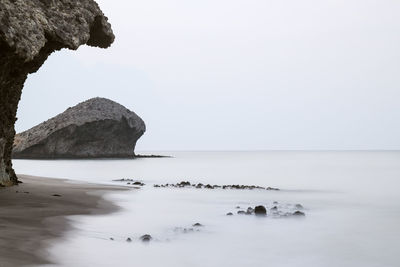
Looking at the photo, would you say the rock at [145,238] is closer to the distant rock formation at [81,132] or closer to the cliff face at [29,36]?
the cliff face at [29,36]

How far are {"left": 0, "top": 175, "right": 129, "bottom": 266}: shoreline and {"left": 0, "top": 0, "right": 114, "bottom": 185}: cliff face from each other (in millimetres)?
2417

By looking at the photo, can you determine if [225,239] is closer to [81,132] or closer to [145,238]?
[145,238]

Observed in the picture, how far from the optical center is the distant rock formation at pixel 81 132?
270 feet

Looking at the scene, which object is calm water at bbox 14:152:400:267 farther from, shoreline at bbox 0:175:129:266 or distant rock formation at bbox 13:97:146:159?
distant rock formation at bbox 13:97:146:159

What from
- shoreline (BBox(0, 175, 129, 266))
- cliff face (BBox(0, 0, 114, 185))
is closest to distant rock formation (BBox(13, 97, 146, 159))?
cliff face (BBox(0, 0, 114, 185))

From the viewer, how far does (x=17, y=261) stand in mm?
6633

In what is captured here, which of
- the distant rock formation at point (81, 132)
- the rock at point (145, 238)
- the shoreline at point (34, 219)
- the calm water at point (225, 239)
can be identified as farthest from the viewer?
the distant rock formation at point (81, 132)

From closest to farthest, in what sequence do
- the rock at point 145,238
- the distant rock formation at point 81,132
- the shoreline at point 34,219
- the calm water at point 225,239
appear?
the shoreline at point 34,219, the calm water at point 225,239, the rock at point 145,238, the distant rock formation at point 81,132

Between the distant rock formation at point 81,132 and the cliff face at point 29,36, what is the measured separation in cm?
6508

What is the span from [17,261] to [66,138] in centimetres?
8021

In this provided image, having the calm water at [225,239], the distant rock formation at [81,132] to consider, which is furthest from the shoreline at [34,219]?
the distant rock formation at [81,132]

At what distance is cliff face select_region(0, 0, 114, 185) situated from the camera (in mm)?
12664

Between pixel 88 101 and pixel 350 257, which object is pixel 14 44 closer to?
pixel 350 257

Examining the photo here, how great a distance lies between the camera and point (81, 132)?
83.0 meters
